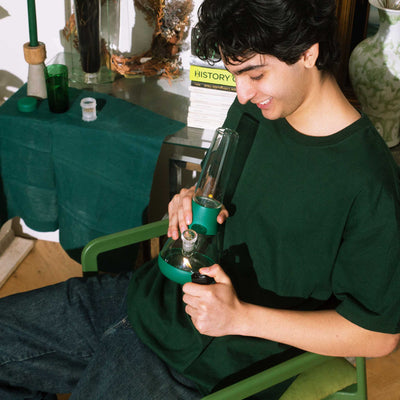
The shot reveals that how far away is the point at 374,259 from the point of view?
1005 mm

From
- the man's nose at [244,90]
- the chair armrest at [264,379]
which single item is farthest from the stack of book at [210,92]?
the chair armrest at [264,379]

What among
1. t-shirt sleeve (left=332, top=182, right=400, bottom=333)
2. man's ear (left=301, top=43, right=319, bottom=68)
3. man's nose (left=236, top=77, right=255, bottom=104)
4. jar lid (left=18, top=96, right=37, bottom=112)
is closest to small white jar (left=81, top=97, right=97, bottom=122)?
jar lid (left=18, top=96, right=37, bottom=112)

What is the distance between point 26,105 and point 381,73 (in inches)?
46.0

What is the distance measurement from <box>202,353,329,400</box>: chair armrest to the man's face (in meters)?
0.52

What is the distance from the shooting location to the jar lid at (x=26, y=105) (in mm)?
1818

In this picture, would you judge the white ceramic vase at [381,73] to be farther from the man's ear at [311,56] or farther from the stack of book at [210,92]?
the man's ear at [311,56]

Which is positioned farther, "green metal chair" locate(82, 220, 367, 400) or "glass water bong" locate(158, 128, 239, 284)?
"glass water bong" locate(158, 128, 239, 284)

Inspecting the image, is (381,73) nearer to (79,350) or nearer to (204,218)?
(204,218)

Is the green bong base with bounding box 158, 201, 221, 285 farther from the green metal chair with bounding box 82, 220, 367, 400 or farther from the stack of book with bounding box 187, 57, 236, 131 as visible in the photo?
the stack of book with bounding box 187, 57, 236, 131

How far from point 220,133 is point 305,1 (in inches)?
16.3

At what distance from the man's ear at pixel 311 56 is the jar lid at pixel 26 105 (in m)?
1.11

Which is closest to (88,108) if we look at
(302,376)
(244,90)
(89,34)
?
(89,34)

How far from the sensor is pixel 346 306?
1.05 m

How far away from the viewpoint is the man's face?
1031mm
